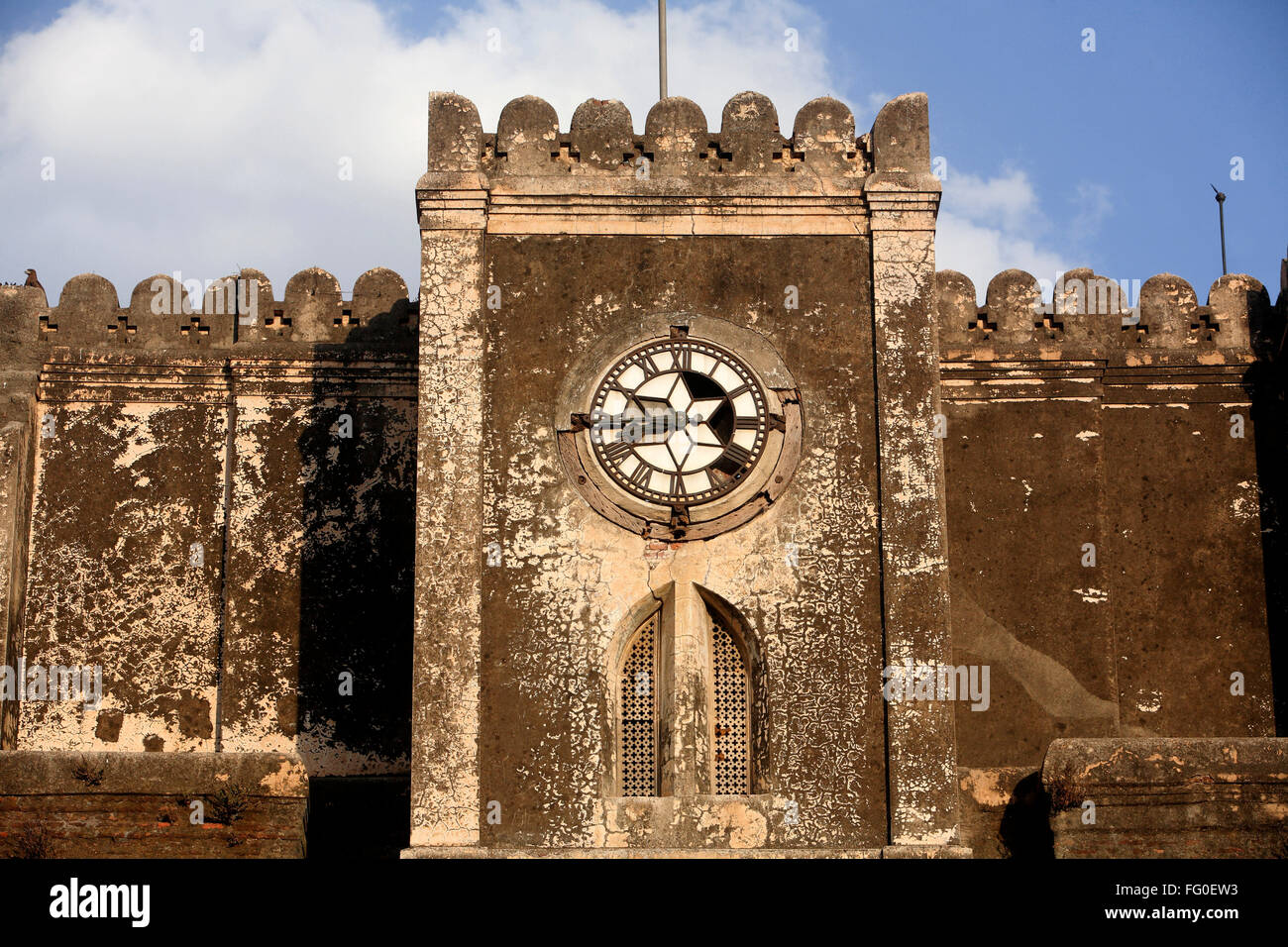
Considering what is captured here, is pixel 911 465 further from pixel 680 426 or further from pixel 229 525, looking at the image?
pixel 229 525

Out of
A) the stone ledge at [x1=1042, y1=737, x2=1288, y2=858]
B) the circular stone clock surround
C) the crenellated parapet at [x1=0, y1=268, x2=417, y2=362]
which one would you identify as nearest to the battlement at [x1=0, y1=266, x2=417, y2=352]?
the crenellated parapet at [x1=0, y1=268, x2=417, y2=362]

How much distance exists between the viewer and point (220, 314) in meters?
22.7

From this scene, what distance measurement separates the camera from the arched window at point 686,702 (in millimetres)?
18203

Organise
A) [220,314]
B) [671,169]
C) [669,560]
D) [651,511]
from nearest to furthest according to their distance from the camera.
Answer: [669,560] → [651,511] → [671,169] → [220,314]

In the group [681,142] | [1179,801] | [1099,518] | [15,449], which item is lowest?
[1179,801]

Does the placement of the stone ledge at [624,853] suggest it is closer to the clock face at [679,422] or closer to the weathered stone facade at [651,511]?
the weathered stone facade at [651,511]

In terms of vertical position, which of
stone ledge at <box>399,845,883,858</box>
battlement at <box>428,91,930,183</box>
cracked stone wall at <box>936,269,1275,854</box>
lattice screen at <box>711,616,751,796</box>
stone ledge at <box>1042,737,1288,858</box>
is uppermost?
battlement at <box>428,91,930,183</box>

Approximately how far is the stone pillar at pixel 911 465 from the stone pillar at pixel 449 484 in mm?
3722

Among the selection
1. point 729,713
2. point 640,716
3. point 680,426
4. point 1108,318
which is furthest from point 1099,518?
point 640,716

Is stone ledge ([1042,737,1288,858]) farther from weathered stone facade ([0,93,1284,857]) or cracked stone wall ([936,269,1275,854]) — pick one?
cracked stone wall ([936,269,1275,854])

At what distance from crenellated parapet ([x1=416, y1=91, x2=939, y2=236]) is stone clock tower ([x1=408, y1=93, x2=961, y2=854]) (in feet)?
0.09

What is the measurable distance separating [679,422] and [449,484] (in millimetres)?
2228

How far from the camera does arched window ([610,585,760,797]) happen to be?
18.2 meters

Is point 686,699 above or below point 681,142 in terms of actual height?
below
